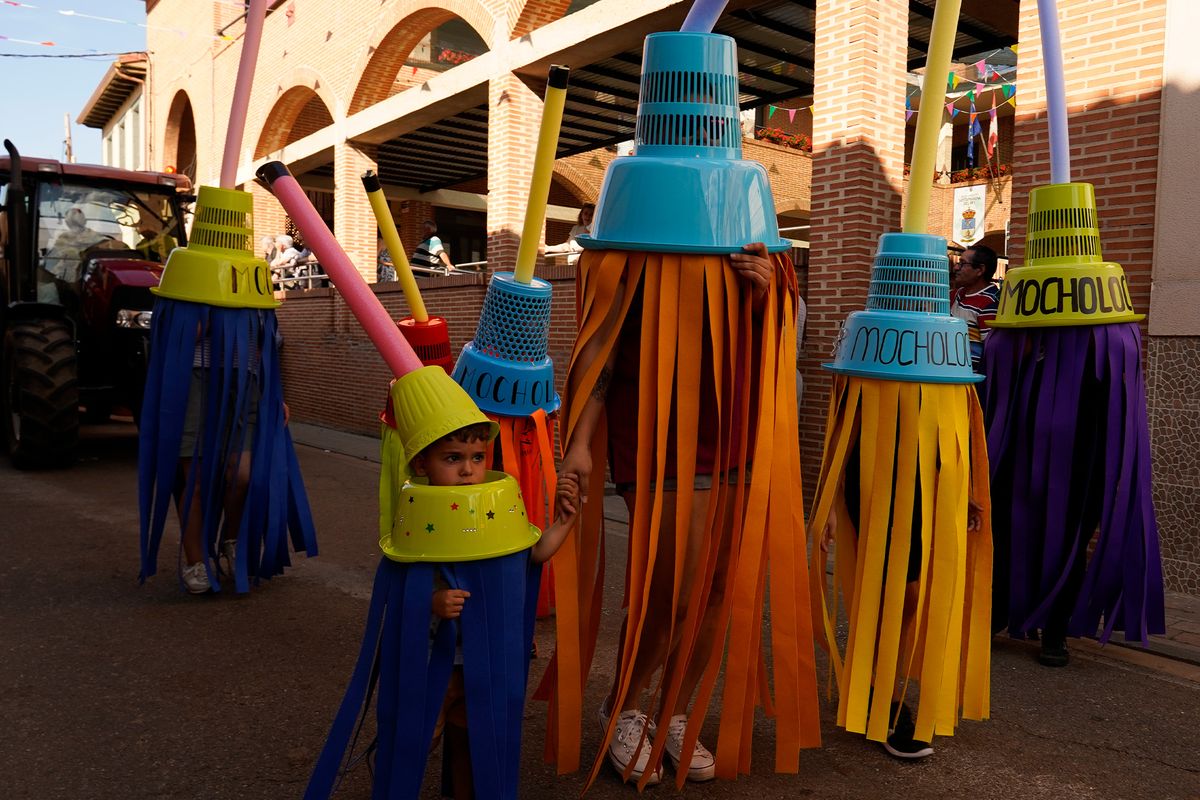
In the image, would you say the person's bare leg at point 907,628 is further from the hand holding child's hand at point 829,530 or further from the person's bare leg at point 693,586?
the person's bare leg at point 693,586

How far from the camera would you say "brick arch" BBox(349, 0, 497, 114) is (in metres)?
9.78

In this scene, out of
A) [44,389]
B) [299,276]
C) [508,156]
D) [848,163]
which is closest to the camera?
[848,163]

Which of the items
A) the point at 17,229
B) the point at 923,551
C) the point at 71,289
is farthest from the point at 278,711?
the point at 71,289

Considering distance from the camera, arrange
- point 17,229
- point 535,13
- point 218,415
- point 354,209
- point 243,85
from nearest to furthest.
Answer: point 243,85 < point 218,415 < point 17,229 < point 535,13 < point 354,209

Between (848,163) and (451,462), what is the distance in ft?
16.4

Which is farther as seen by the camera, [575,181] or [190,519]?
[575,181]

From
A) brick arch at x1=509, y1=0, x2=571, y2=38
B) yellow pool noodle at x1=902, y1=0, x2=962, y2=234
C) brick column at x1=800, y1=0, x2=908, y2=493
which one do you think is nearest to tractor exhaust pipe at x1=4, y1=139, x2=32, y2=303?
brick arch at x1=509, y1=0, x2=571, y2=38

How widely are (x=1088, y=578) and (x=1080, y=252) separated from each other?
1.20 meters

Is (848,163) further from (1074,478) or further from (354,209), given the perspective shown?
(354,209)

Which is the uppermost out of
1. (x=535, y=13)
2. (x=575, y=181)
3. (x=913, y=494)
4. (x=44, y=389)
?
(x=535, y=13)

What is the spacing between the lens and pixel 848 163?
6238mm

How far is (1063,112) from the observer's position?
302 cm

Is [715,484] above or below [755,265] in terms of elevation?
below

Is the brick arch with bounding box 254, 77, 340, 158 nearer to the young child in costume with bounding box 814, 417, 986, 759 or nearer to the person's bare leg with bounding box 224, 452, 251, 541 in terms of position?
the person's bare leg with bounding box 224, 452, 251, 541
